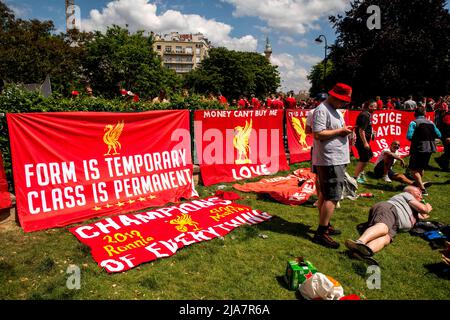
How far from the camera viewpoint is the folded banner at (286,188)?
6.78m

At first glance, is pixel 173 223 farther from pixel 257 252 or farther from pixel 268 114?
pixel 268 114

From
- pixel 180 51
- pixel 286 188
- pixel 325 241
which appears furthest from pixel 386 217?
pixel 180 51

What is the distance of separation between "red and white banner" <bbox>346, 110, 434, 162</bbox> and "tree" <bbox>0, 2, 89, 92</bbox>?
22.9 m

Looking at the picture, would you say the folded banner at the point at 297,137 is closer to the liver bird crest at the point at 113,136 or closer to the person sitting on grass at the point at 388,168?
the person sitting on grass at the point at 388,168

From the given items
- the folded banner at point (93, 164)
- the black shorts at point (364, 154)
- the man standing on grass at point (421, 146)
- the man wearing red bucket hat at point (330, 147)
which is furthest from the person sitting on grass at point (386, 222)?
the folded banner at point (93, 164)

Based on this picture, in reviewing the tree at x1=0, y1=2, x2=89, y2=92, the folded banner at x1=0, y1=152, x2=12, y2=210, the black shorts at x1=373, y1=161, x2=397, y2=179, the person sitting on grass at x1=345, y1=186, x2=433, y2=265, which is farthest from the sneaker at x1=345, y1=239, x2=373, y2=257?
the tree at x1=0, y1=2, x2=89, y2=92

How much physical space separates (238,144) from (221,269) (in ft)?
16.8

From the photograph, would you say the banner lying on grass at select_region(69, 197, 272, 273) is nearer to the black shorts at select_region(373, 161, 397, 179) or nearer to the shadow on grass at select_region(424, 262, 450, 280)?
the shadow on grass at select_region(424, 262, 450, 280)

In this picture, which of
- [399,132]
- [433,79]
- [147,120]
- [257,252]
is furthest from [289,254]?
[433,79]

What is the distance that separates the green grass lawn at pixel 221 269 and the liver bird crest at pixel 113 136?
1.74 metres

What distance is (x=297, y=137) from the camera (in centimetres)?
1058

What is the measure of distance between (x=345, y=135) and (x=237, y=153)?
4.35 m

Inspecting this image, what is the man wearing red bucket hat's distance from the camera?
175 inches

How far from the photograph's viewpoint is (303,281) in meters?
3.43
